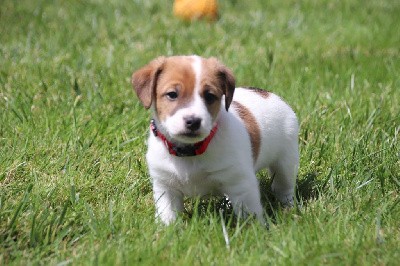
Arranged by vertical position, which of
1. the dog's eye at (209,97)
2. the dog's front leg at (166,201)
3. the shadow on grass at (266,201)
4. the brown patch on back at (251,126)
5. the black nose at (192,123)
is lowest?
the shadow on grass at (266,201)

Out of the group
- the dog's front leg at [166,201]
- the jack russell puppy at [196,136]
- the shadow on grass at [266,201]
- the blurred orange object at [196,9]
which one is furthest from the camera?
the blurred orange object at [196,9]

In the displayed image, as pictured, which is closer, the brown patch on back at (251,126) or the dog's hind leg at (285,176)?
the brown patch on back at (251,126)

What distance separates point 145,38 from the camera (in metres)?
8.00

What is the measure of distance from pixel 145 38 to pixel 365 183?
421cm

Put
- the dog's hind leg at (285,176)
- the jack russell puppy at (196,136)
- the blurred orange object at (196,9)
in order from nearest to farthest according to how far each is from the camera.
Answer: the jack russell puppy at (196,136) < the dog's hind leg at (285,176) < the blurred orange object at (196,9)

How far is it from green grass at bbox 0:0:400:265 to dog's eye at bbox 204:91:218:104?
1.90ft

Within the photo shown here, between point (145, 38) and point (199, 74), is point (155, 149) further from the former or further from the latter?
point (145, 38)

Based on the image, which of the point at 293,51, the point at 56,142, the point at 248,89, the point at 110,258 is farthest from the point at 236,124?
the point at 293,51

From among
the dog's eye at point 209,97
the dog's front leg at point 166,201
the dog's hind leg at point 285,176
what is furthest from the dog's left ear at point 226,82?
the dog's hind leg at point 285,176

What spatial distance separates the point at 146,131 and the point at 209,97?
1.47 meters

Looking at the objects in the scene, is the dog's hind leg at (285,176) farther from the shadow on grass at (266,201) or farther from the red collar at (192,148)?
the red collar at (192,148)

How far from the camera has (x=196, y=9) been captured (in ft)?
28.6

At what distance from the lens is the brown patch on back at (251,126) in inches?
170

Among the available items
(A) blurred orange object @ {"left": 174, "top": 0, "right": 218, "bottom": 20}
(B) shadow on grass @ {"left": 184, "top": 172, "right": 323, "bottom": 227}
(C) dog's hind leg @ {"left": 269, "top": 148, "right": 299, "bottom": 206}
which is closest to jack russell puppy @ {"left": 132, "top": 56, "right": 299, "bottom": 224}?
(B) shadow on grass @ {"left": 184, "top": 172, "right": 323, "bottom": 227}
